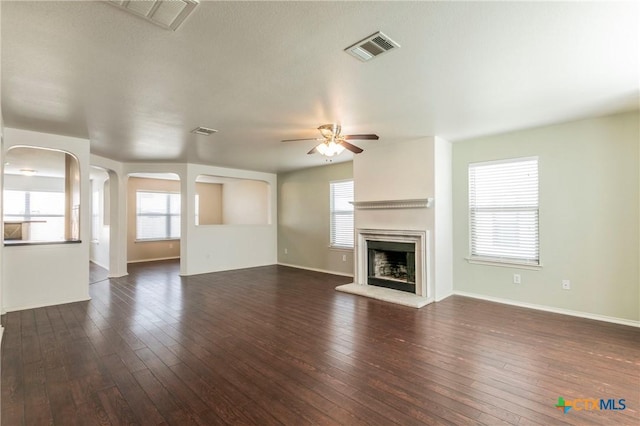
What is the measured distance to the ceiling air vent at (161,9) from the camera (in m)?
1.73

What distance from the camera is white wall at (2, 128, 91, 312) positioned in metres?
4.27

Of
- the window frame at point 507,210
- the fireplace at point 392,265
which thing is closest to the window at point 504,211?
the window frame at point 507,210

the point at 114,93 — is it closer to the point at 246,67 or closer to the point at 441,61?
the point at 246,67

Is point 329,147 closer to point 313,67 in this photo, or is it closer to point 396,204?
point 313,67

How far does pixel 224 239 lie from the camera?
7496 millimetres

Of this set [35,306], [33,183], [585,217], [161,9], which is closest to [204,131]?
[161,9]

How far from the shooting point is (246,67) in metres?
2.51

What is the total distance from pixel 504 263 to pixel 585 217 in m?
1.13

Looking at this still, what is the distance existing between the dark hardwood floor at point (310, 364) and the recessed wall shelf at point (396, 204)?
1.49 meters

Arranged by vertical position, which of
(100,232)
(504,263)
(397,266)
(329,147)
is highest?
(329,147)

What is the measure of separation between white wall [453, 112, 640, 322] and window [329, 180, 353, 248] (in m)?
2.93

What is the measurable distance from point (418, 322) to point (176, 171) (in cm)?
580

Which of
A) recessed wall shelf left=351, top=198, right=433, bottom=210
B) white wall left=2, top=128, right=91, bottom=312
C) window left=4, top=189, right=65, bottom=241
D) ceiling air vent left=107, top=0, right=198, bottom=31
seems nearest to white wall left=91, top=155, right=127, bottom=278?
white wall left=2, top=128, right=91, bottom=312

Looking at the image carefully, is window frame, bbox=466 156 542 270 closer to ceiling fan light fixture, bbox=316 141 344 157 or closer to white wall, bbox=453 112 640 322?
white wall, bbox=453 112 640 322
